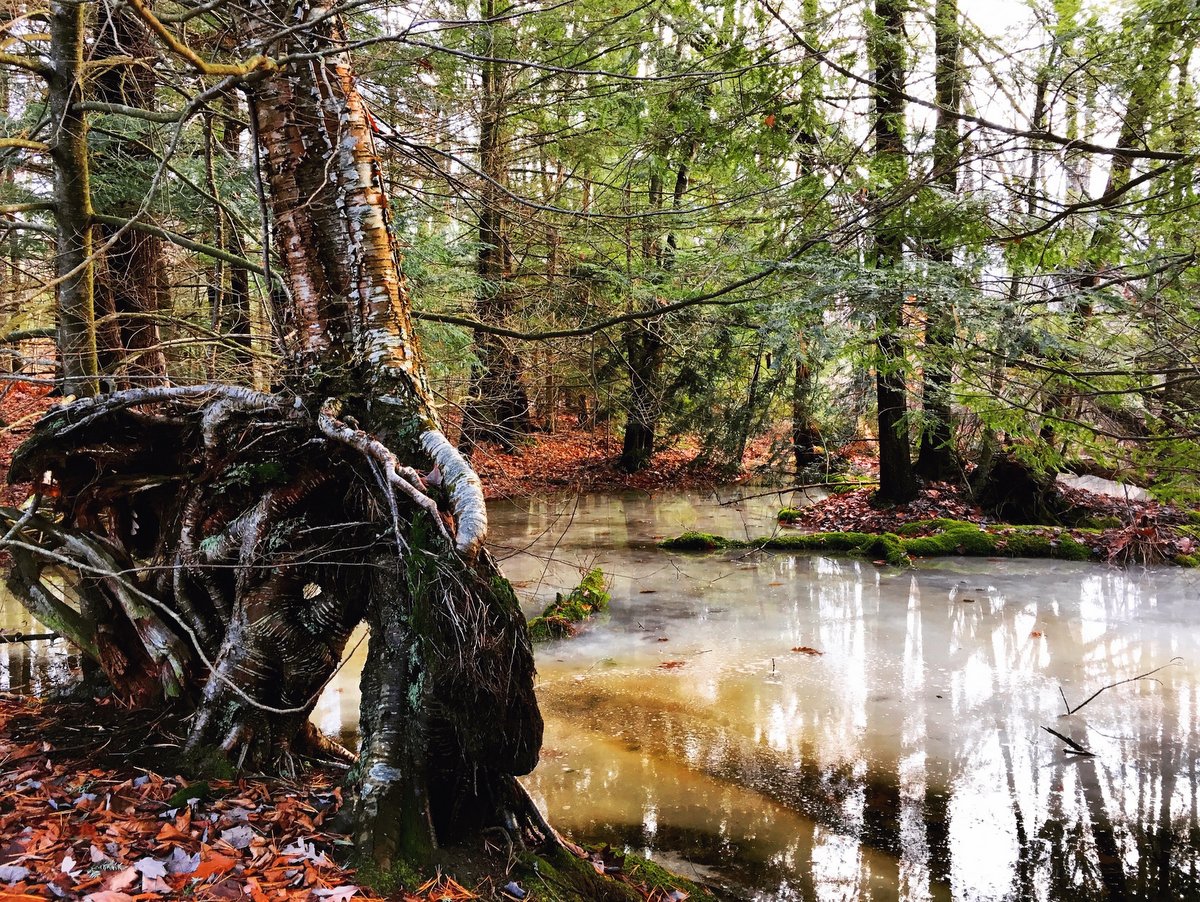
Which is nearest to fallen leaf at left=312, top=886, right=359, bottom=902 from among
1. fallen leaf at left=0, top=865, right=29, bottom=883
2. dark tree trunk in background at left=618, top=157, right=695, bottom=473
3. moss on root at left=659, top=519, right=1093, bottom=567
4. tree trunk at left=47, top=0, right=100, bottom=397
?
fallen leaf at left=0, top=865, right=29, bottom=883

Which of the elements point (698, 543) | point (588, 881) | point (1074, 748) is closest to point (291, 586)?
point (588, 881)

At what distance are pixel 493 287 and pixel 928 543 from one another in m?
8.09

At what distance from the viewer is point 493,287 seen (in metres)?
13.2

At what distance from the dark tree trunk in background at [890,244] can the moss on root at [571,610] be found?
12.9 ft

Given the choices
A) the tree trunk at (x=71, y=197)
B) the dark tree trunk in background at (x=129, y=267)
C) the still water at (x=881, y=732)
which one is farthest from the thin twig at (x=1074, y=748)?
the dark tree trunk in background at (x=129, y=267)

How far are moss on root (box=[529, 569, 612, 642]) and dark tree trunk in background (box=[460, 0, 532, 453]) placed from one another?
1.80 meters

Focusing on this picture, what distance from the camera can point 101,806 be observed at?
3.29 m

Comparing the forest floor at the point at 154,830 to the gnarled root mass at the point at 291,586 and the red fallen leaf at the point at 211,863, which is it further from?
the gnarled root mass at the point at 291,586

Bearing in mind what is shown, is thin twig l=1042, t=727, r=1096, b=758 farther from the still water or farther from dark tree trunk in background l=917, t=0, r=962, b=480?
dark tree trunk in background l=917, t=0, r=962, b=480

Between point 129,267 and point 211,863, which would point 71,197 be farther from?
point 211,863

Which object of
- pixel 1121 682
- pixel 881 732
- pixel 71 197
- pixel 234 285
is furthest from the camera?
pixel 234 285

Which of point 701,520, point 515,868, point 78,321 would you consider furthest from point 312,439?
point 701,520

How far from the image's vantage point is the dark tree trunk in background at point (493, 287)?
23.4 feet

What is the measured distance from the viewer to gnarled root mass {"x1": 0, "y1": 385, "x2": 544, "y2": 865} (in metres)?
3.28
